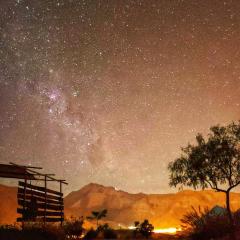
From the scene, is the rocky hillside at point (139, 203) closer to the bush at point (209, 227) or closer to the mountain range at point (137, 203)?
the mountain range at point (137, 203)

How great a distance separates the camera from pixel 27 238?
16.8 m

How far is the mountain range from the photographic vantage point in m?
117

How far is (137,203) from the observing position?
5172 inches

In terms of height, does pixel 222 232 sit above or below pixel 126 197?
below

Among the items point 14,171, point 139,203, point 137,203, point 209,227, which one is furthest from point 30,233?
point 137,203

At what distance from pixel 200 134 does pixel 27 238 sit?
1246cm

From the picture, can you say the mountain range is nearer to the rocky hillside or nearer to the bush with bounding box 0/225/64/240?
the rocky hillside

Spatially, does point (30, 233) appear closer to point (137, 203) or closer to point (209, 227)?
point (209, 227)

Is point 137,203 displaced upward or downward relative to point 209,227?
upward

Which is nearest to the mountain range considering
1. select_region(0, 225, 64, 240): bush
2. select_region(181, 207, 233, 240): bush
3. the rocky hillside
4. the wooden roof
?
the rocky hillside

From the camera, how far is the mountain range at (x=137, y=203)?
116562mm

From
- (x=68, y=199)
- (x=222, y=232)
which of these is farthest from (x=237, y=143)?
(x=68, y=199)

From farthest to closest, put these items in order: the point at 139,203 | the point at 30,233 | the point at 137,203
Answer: the point at 137,203 < the point at 139,203 < the point at 30,233

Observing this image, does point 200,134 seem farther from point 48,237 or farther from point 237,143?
point 48,237
